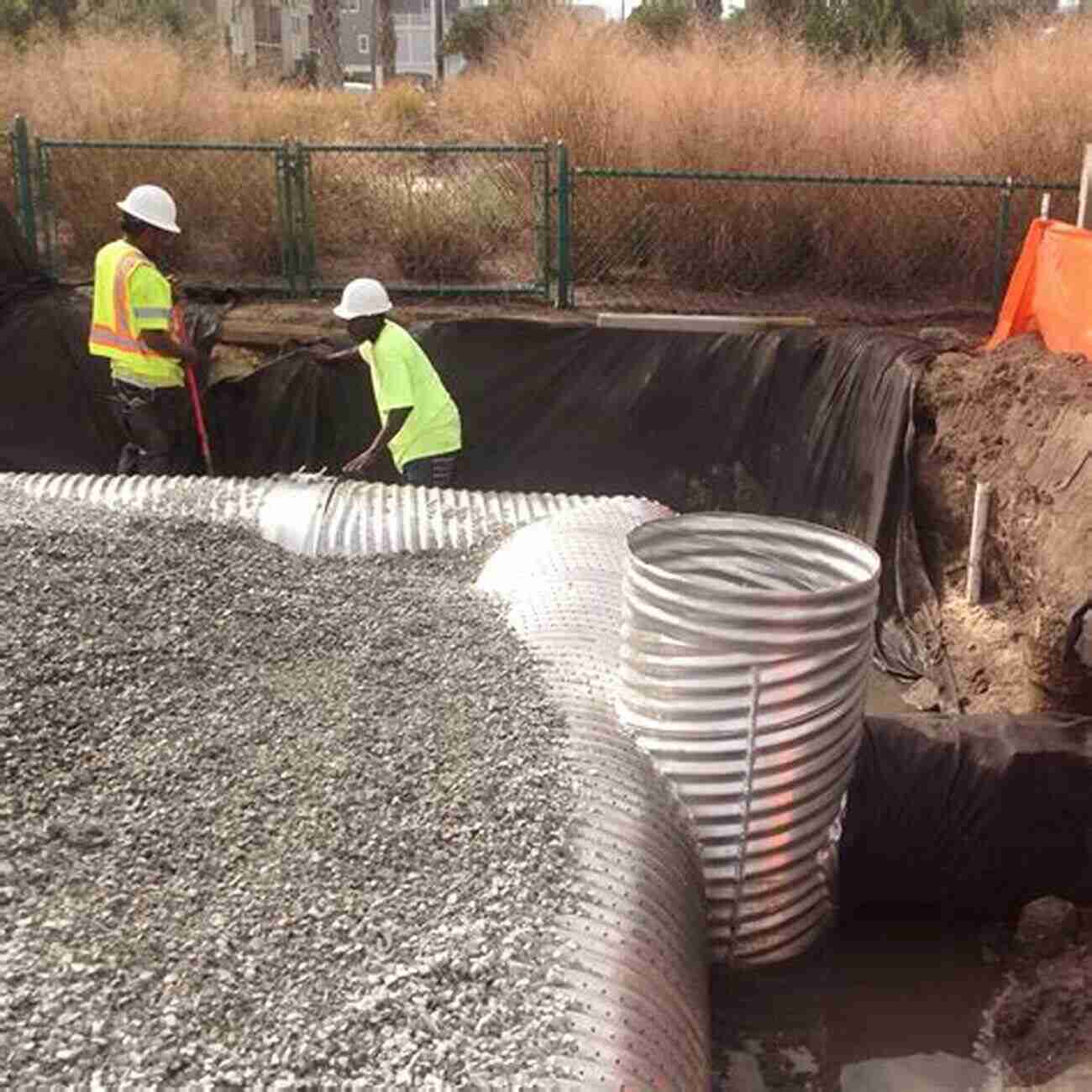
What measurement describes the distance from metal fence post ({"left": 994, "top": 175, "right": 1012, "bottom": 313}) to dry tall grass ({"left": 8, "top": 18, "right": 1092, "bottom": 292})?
33cm

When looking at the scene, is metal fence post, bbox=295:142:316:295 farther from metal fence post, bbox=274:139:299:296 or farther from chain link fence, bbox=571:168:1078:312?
chain link fence, bbox=571:168:1078:312

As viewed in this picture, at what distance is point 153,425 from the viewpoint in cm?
749

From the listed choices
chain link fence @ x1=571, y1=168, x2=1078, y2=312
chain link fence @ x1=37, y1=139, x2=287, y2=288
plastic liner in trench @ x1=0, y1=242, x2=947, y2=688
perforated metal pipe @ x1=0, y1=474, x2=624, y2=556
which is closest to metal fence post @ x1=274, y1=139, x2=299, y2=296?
chain link fence @ x1=37, y1=139, x2=287, y2=288

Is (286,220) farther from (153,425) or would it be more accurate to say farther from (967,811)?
(967,811)

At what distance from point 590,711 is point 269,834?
1148 mm

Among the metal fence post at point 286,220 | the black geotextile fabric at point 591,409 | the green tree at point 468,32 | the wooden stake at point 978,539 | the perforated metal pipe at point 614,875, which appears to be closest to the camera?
the perforated metal pipe at point 614,875

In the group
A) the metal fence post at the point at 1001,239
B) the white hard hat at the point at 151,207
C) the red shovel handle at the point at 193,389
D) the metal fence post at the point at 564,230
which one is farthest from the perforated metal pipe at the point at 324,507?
the metal fence post at the point at 1001,239

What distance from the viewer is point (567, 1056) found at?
104 inches

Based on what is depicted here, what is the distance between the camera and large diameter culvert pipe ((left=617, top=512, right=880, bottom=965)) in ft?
12.2

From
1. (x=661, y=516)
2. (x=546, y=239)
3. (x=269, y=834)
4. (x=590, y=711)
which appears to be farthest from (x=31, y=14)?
(x=269, y=834)

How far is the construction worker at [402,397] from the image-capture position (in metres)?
6.69

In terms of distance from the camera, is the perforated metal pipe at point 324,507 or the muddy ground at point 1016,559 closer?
the muddy ground at point 1016,559

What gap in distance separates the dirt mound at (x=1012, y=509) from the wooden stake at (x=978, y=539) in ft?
0.13

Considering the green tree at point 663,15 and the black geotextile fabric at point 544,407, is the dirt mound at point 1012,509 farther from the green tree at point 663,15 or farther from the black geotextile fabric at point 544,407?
the green tree at point 663,15
